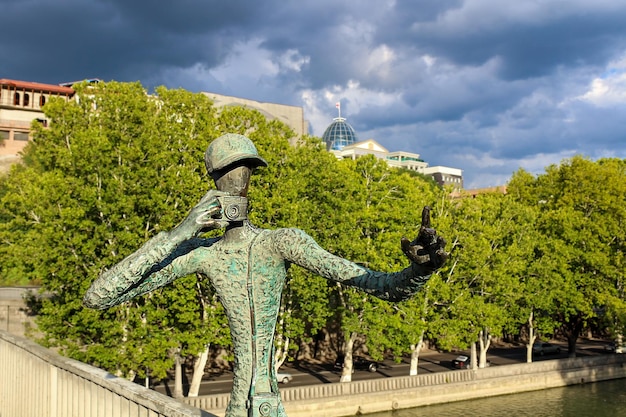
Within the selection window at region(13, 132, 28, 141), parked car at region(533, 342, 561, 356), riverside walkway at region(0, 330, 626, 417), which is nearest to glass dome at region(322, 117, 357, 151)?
window at region(13, 132, 28, 141)

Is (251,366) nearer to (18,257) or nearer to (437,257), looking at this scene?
(437,257)

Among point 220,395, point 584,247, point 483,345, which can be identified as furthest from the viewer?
point 584,247

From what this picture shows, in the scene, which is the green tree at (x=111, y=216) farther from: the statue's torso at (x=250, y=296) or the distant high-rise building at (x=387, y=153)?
the distant high-rise building at (x=387, y=153)

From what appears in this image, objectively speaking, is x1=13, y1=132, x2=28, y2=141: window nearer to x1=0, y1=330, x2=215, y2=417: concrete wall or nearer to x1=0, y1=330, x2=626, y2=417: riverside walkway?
x1=0, y1=330, x2=626, y2=417: riverside walkway

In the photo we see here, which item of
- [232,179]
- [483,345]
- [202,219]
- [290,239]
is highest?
[232,179]

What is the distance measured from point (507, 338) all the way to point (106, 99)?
136 ft

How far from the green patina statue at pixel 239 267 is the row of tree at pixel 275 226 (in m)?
19.6

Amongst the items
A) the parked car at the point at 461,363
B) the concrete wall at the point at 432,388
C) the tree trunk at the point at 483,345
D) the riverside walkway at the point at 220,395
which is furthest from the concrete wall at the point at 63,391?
the parked car at the point at 461,363

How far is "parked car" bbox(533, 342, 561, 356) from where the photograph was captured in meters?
45.9

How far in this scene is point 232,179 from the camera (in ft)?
15.3

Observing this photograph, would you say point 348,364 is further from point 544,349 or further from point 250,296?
point 250,296

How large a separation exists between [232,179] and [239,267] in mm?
664

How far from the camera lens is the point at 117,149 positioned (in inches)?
974

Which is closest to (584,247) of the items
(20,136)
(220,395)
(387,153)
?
(220,395)
